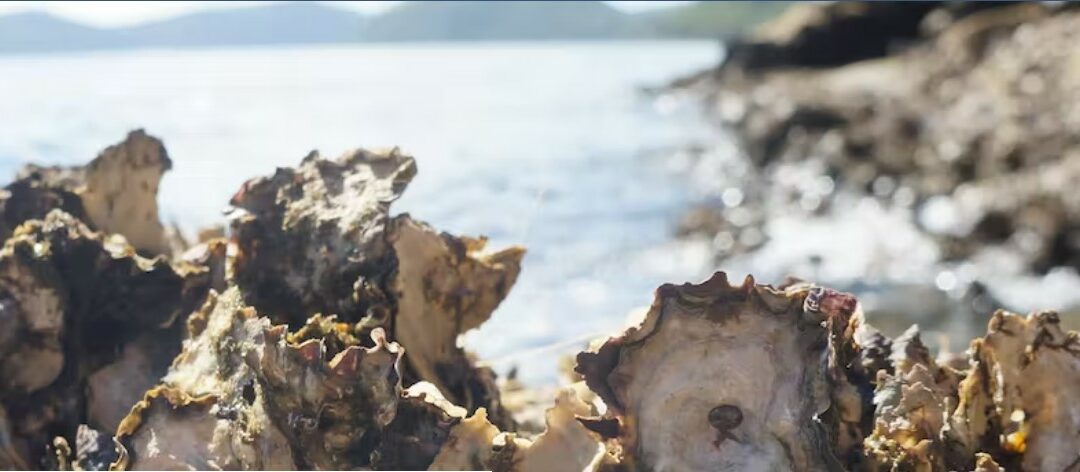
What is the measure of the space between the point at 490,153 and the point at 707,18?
66979 mm

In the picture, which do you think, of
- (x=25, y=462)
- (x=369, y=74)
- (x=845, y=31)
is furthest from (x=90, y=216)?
(x=369, y=74)

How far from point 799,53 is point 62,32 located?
18.5 meters

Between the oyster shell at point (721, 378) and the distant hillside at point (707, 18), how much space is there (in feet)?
229

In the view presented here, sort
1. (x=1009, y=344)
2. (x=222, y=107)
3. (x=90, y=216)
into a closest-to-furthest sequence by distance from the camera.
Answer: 1. (x=1009, y=344)
2. (x=90, y=216)
3. (x=222, y=107)

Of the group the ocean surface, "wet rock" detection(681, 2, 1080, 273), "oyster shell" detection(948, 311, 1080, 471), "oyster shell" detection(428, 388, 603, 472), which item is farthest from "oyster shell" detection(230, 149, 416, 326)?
"wet rock" detection(681, 2, 1080, 273)

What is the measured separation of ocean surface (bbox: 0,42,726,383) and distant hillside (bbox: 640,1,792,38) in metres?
32.5

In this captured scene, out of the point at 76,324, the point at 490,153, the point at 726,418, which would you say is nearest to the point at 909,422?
the point at 726,418

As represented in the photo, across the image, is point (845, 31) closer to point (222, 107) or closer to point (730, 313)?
point (222, 107)

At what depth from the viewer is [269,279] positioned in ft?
6.39

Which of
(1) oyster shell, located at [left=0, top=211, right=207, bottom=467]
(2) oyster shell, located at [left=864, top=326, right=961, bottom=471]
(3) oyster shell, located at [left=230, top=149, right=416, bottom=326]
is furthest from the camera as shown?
(1) oyster shell, located at [left=0, top=211, right=207, bottom=467]

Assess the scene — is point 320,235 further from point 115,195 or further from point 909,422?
point 909,422

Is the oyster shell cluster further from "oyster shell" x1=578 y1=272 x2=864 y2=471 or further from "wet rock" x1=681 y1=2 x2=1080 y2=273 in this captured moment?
"wet rock" x1=681 y1=2 x2=1080 y2=273

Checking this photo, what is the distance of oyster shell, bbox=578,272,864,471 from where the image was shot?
1.34 m

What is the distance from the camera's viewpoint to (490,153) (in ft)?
59.5
